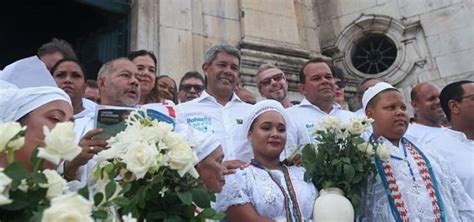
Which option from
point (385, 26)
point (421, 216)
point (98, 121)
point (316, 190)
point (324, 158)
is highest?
point (385, 26)

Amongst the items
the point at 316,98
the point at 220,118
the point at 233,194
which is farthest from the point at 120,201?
the point at 316,98

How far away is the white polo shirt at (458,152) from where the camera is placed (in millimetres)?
4188

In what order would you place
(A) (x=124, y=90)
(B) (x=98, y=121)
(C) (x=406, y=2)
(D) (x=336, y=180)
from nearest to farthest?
(B) (x=98, y=121) → (D) (x=336, y=180) → (A) (x=124, y=90) → (C) (x=406, y=2)

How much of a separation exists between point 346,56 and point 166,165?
27.3 feet

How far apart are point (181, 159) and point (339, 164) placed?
4.91 ft

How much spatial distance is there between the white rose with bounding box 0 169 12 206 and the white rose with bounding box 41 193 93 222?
0.13 meters

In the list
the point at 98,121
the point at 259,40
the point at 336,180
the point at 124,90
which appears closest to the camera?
the point at 98,121

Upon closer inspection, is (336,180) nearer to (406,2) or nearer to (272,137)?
(272,137)

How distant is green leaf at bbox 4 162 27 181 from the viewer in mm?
1592

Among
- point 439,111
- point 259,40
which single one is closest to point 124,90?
point 439,111

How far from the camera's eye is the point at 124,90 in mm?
3691

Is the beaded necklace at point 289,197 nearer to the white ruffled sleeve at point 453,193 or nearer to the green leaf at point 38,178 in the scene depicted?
the white ruffled sleeve at point 453,193

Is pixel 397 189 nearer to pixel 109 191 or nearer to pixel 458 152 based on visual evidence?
pixel 458 152

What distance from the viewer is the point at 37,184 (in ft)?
5.43
